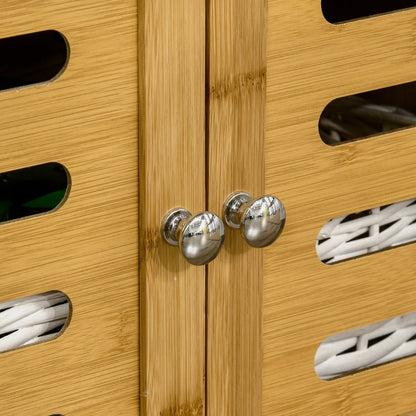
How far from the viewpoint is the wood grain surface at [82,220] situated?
0.66 m

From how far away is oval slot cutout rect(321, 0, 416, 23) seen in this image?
941 millimetres

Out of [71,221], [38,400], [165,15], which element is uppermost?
[165,15]

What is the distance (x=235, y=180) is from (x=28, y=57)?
0.69 ft

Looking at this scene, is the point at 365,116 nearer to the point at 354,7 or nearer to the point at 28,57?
the point at 354,7

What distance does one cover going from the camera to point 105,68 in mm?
675

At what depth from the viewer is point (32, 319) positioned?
722 mm

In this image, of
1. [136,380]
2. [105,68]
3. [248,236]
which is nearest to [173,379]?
[136,380]

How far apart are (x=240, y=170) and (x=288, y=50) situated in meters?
0.11

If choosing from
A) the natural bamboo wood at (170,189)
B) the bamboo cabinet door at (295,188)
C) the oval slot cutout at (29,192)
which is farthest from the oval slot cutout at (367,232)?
the oval slot cutout at (29,192)

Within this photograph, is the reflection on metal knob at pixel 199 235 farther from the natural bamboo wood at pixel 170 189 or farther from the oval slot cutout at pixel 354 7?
the oval slot cutout at pixel 354 7

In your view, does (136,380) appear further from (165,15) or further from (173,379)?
(165,15)

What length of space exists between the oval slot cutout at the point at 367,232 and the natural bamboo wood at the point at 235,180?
9 cm

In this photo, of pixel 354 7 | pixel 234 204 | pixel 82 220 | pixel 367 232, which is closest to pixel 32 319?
pixel 82 220

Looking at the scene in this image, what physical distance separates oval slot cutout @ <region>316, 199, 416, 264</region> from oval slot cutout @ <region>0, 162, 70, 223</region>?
0.83 ft
